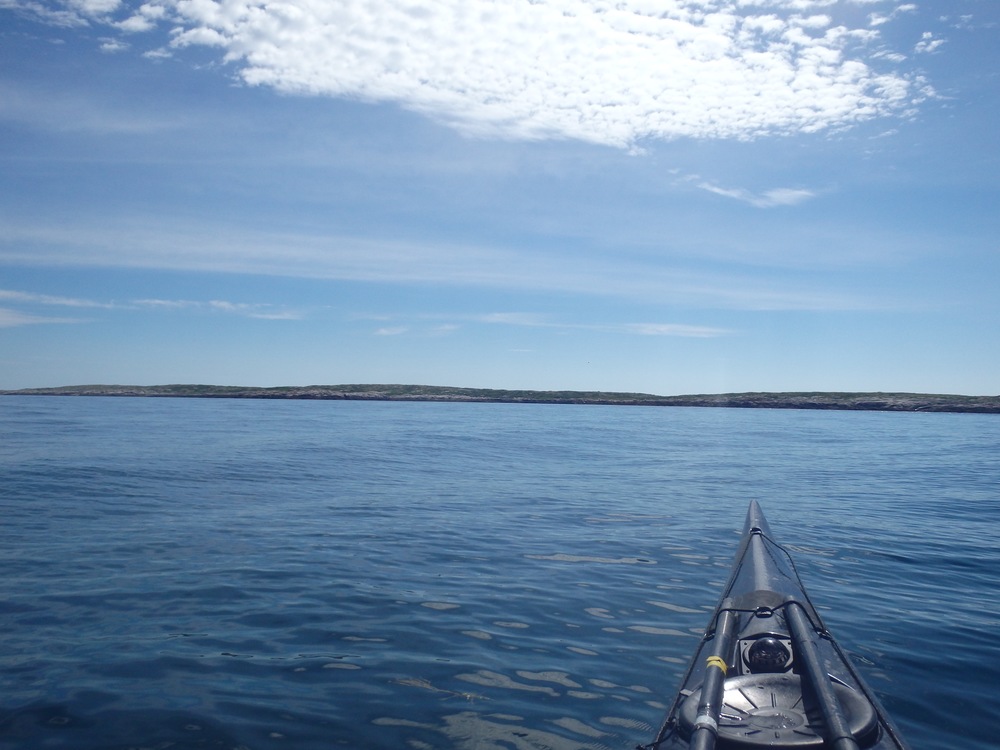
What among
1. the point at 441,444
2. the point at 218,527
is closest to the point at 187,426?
the point at 441,444

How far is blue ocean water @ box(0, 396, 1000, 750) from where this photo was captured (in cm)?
573

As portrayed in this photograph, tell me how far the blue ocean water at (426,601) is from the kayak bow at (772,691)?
0.93 meters

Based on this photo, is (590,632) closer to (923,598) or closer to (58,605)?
(923,598)

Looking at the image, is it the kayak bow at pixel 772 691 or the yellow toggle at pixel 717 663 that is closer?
the kayak bow at pixel 772 691

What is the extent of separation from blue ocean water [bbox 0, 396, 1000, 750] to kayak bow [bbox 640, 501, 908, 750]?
927mm

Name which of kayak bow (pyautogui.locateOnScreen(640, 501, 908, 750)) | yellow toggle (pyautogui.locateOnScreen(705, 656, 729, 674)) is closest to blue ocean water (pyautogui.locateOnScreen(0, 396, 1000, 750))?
kayak bow (pyautogui.locateOnScreen(640, 501, 908, 750))

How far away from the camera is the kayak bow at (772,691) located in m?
4.11

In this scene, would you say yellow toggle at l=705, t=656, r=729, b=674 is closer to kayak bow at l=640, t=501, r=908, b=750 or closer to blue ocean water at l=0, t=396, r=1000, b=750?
kayak bow at l=640, t=501, r=908, b=750

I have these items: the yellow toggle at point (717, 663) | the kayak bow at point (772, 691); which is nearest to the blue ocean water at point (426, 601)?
the kayak bow at point (772, 691)

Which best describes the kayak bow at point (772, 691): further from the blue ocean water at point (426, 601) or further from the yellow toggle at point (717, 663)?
the blue ocean water at point (426, 601)

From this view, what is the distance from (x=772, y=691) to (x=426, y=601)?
4.89 metres

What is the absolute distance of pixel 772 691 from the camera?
479 centimetres

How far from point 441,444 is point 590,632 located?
25506 mm

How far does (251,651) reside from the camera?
274 inches
